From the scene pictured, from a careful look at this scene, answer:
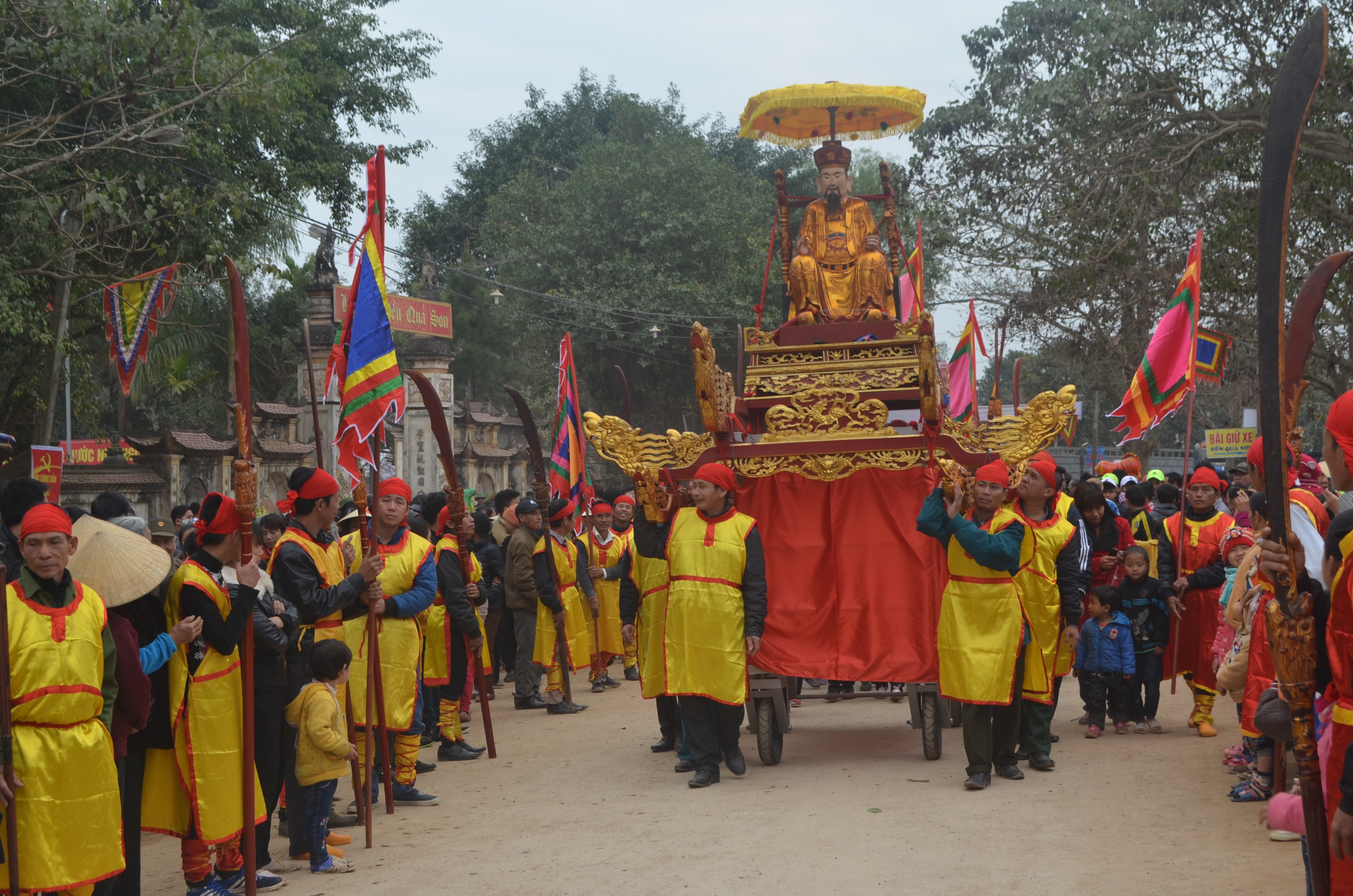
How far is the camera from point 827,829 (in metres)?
6.03

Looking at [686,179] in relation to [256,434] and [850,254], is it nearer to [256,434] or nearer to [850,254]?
[256,434]

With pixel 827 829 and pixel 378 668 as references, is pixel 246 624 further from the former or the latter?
pixel 827 829

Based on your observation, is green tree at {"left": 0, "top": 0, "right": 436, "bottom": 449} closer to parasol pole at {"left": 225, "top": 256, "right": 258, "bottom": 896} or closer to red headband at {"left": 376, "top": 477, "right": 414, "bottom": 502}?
Result: red headband at {"left": 376, "top": 477, "right": 414, "bottom": 502}

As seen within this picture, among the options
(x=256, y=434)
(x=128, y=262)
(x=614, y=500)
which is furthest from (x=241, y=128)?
(x=614, y=500)

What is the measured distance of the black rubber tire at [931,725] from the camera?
7.61 meters

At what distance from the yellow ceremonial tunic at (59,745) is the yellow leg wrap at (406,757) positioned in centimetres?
260

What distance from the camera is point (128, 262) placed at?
14.5m

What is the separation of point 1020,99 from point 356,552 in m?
A: 11.7

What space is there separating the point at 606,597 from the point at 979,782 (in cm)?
577

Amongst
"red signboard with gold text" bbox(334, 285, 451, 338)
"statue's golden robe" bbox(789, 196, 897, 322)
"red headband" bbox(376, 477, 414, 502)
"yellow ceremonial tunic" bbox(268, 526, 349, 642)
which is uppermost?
"red signboard with gold text" bbox(334, 285, 451, 338)

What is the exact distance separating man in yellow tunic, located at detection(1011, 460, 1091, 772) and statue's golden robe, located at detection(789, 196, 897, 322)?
8.72 feet

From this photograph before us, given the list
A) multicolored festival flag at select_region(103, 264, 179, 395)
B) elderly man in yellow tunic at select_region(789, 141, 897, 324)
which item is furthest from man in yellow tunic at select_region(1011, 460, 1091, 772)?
multicolored festival flag at select_region(103, 264, 179, 395)

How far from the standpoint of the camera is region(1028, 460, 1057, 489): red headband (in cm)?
789

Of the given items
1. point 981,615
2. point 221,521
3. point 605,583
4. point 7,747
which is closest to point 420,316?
point 605,583
